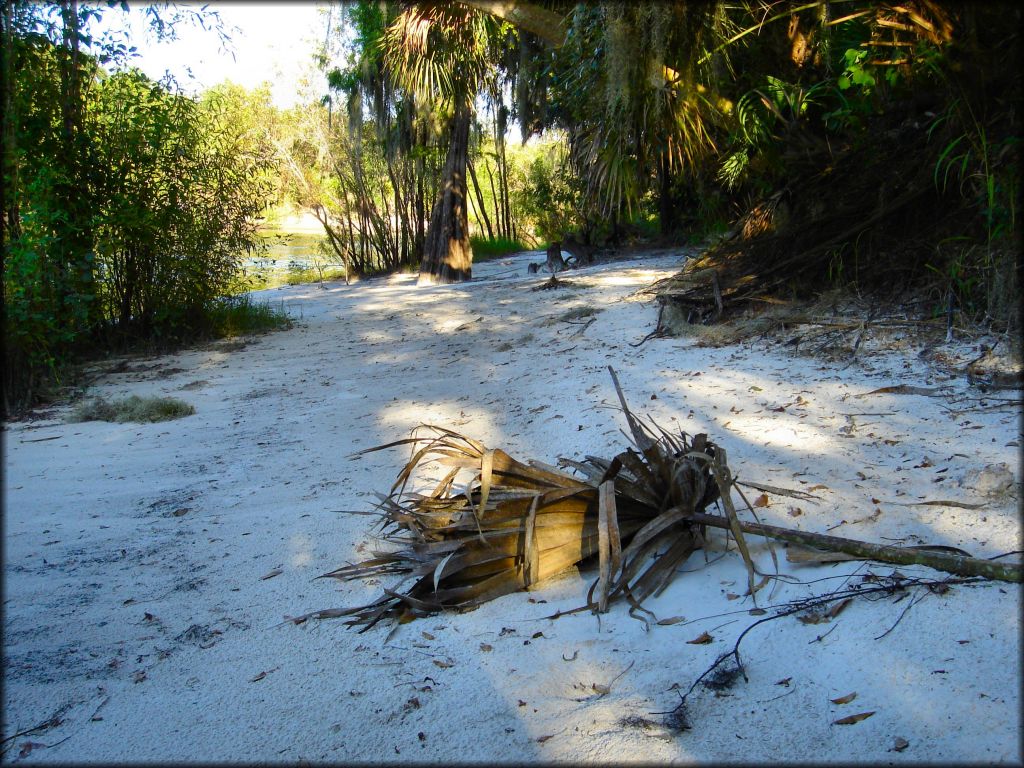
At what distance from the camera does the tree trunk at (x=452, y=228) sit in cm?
1522

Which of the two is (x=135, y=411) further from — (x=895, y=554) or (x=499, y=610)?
(x=895, y=554)

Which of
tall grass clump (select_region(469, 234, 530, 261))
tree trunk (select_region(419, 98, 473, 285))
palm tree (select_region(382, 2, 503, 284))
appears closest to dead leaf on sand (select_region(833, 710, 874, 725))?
palm tree (select_region(382, 2, 503, 284))

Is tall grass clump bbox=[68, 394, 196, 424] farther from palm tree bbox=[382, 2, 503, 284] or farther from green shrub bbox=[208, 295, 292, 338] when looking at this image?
palm tree bbox=[382, 2, 503, 284]

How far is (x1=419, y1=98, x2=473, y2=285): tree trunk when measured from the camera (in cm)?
1522

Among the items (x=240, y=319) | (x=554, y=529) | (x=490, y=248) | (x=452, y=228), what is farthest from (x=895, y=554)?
(x=490, y=248)

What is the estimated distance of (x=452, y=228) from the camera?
50.6 feet

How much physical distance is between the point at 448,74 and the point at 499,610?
11.5 m

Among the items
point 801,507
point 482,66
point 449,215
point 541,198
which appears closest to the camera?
point 801,507

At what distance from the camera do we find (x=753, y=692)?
2107mm

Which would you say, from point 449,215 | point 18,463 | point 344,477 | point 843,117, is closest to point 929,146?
point 843,117

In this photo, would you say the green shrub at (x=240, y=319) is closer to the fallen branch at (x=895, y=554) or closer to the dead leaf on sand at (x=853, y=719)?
the fallen branch at (x=895, y=554)

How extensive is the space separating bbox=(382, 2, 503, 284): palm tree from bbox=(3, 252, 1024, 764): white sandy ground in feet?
18.2

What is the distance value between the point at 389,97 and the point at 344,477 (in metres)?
13.8

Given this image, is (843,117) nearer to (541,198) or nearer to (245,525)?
(245,525)
